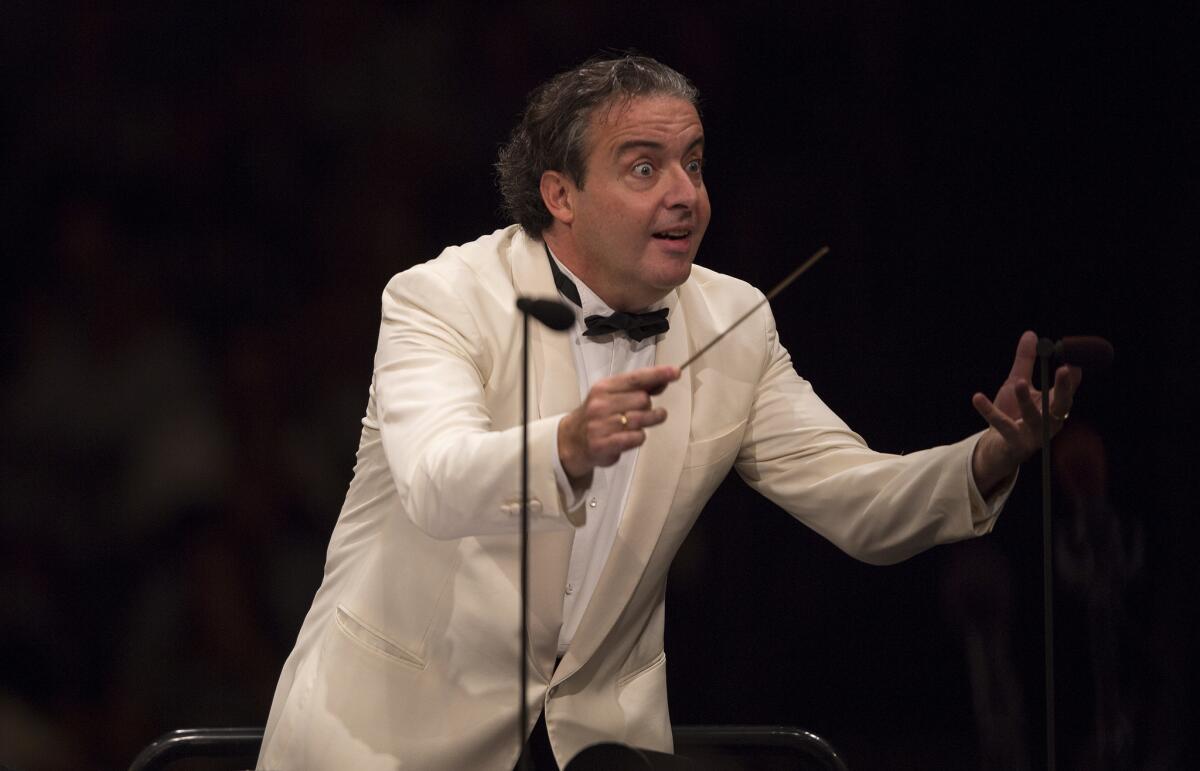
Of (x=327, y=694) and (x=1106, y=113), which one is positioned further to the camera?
(x=1106, y=113)

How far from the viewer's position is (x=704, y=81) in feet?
9.25

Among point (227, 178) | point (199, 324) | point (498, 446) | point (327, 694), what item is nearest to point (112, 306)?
point (199, 324)

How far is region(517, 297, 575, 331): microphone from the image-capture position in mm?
1443

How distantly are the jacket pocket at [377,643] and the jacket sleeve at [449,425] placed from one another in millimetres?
288

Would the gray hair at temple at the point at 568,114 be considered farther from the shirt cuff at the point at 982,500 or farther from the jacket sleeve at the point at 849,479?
the shirt cuff at the point at 982,500

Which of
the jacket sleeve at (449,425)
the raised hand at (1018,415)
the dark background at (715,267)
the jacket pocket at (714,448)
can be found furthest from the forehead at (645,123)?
the dark background at (715,267)

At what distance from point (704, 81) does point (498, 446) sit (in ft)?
4.61

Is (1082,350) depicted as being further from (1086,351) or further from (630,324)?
(630,324)

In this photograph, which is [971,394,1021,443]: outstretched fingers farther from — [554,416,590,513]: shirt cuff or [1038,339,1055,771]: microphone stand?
[554,416,590,513]: shirt cuff

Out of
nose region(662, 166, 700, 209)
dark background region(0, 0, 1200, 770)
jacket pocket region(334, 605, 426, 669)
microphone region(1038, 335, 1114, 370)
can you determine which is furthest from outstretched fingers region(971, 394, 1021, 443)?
dark background region(0, 0, 1200, 770)

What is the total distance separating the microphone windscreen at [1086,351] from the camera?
1689 mm

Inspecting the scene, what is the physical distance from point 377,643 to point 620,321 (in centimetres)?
59

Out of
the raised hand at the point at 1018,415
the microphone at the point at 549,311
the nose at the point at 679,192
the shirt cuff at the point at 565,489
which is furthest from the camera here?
the nose at the point at 679,192

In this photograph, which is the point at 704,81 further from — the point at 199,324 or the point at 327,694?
the point at 327,694
